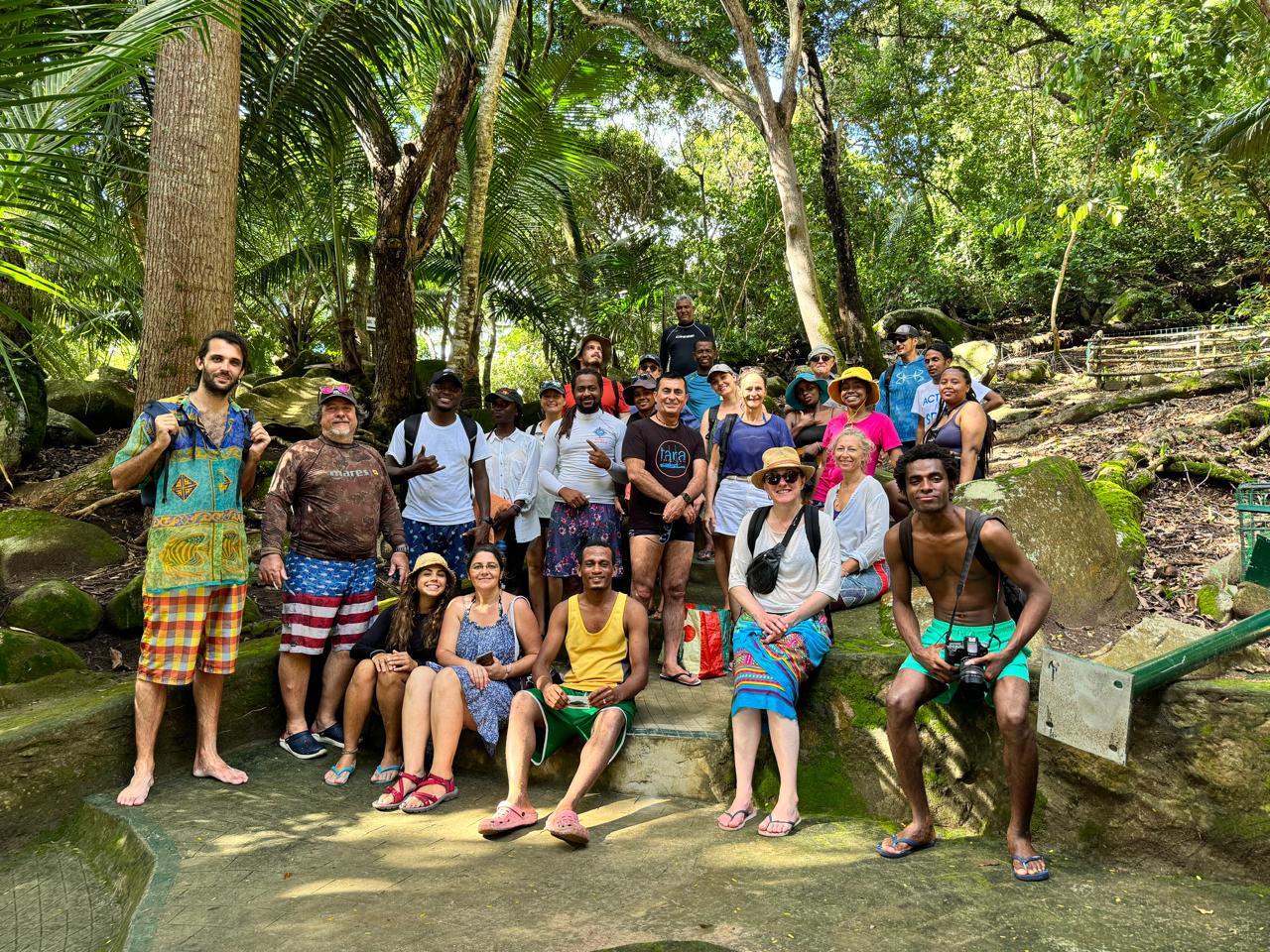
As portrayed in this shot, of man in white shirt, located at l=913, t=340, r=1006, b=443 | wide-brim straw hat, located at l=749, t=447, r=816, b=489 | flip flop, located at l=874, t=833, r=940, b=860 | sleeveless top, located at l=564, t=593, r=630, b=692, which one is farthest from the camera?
man in white shirt, located at l=913, t=340, r=1006, b=443

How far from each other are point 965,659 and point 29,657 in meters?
5.05

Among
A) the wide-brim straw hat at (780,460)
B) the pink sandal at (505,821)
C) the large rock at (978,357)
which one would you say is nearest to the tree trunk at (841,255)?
the large rock at (978,357)

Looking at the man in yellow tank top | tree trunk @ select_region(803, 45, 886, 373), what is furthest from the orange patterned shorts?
tree trunk @ select_region(803, 45, 886, 373)

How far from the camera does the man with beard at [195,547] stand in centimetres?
441

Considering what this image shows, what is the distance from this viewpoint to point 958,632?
3842mm

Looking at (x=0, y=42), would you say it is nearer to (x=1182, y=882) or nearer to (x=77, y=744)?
(x=77, y=744)

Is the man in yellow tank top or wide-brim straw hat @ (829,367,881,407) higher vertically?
wide-brim straw hat @ (829,367,881,407)

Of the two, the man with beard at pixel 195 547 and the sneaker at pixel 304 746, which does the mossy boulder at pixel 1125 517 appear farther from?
the man with beard at pixel 195 547

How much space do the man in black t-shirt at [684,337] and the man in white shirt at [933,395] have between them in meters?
1.78

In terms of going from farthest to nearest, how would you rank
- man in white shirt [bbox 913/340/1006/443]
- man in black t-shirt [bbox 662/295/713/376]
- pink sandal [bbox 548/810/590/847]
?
man in black t-shirt [bbox 662/295/713/376], man in white shirt [bbox 913/340/1006/443], pink sandal [bbox 548/810/590/847]

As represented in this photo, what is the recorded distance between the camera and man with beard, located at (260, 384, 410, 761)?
4938mm

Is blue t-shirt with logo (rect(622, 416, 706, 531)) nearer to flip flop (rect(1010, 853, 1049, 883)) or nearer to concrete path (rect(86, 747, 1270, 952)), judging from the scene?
concrete path (rect(86, 747, 1270, 952))

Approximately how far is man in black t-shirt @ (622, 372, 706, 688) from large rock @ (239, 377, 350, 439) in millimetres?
4432

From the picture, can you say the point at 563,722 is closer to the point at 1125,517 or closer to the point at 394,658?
the point at 394,658
